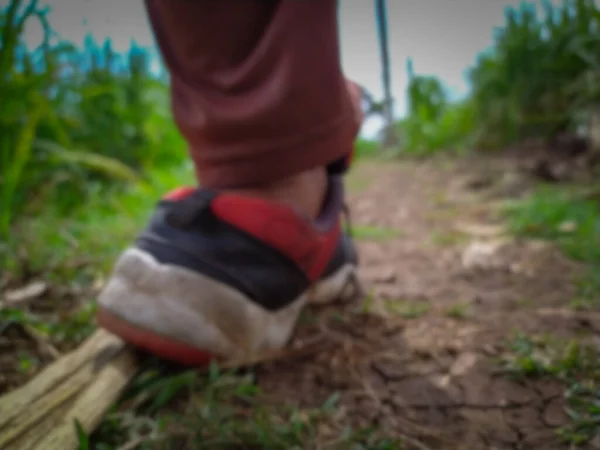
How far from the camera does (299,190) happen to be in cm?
82

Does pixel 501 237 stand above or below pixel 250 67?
below

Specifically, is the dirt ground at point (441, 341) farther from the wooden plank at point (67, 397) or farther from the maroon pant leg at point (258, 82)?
the maroon pant leg at point (258, 82)

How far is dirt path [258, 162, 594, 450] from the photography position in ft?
1.93

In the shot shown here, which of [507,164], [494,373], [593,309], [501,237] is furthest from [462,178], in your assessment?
[494,373]

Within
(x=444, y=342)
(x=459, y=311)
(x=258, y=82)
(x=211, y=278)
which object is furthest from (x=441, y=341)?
(x=258, y=82)

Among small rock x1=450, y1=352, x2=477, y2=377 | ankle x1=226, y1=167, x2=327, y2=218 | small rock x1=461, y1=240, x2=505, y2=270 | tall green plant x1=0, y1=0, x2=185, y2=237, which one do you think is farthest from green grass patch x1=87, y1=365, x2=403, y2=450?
small rock x1=461, y1=240, x2=505, y2=270

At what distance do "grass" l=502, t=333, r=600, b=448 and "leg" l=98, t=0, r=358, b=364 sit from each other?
0.35m

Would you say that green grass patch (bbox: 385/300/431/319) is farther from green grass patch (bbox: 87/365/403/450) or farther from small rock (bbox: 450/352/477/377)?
green grass patch (bbox: 87/365/403/450)

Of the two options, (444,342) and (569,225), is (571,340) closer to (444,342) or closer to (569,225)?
(444,342)

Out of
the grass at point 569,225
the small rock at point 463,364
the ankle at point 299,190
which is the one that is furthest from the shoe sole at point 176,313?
the grass at point 569,225

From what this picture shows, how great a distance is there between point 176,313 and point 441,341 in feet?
1.46

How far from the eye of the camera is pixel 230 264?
28.4 inches

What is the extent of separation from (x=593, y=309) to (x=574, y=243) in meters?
0.39

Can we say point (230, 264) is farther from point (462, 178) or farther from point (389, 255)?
point (462, 178)
